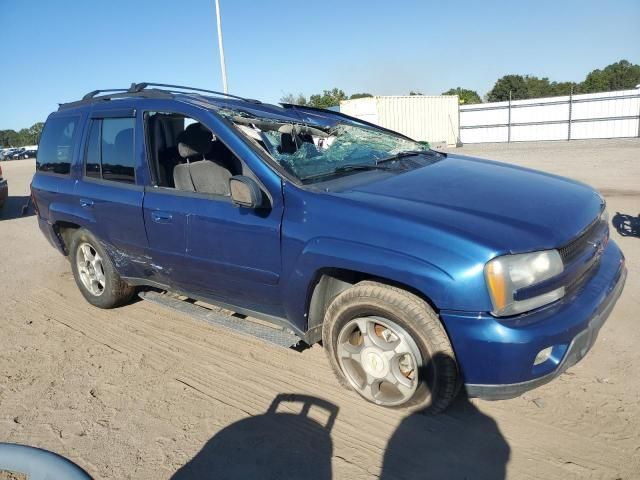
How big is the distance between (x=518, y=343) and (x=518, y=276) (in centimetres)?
32

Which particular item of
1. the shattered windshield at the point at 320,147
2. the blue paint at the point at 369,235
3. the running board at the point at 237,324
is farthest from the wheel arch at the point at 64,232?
the shattered windshield at the point at 320,147

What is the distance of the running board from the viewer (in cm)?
327

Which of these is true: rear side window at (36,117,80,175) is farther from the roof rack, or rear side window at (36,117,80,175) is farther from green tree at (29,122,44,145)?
green tree at (29,122,44,145)

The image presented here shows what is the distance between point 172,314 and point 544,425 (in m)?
3.27

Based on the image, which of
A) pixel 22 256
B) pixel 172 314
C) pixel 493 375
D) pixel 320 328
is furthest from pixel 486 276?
pixel 22 256

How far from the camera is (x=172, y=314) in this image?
4.59 m

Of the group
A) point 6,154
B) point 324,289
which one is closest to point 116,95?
point 324,289

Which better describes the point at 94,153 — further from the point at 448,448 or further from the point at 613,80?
the point at 613,80

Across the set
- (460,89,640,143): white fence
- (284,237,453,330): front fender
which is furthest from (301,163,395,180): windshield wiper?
(460,89,640,143): white fence

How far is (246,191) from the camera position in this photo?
2.94 m

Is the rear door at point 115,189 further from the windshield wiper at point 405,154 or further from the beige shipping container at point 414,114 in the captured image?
the beige shipping container at point 414,114

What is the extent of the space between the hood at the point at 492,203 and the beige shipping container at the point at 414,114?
75.8 ft

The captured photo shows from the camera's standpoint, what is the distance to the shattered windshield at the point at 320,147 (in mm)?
3280

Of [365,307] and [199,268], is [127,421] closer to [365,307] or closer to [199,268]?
[199,268]
